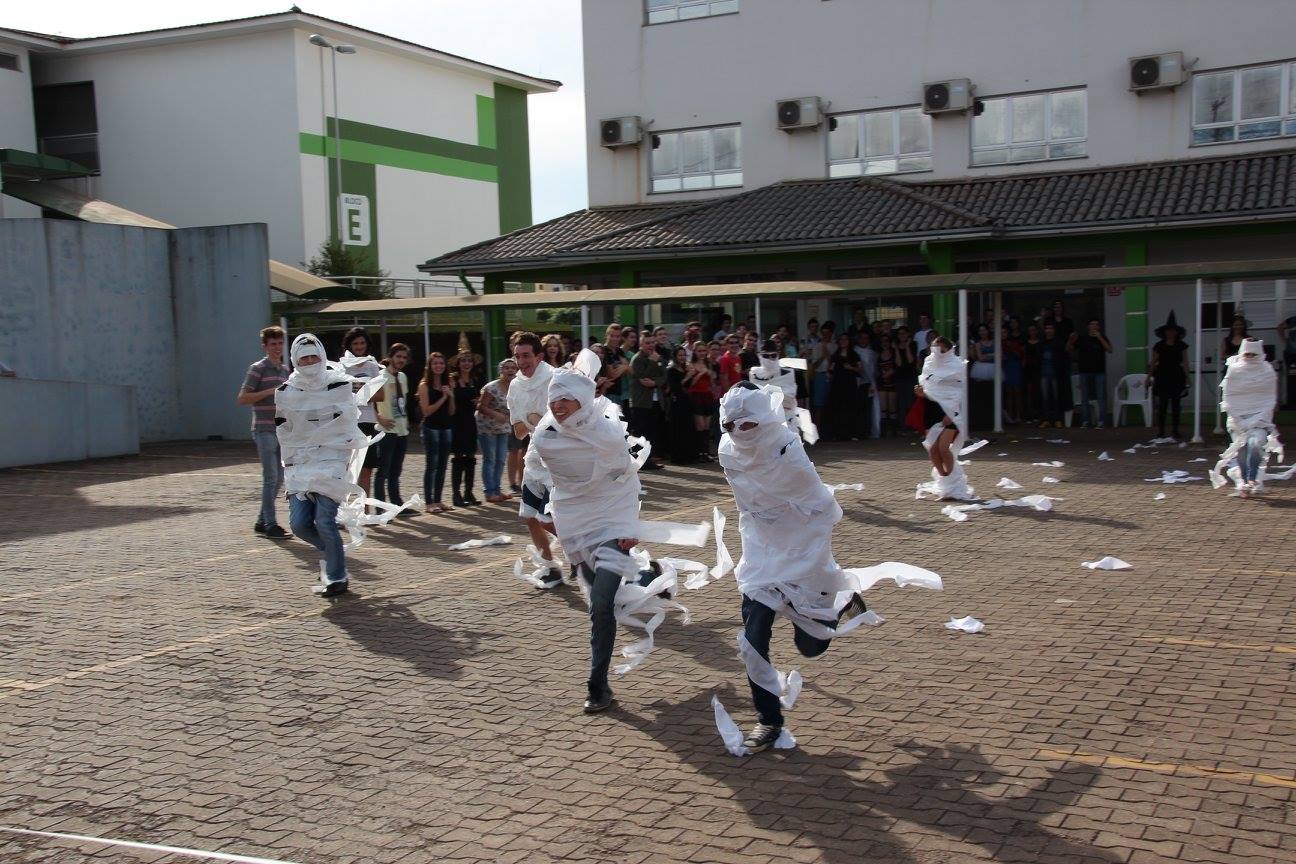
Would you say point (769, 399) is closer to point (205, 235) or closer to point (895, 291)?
point (895, 291)

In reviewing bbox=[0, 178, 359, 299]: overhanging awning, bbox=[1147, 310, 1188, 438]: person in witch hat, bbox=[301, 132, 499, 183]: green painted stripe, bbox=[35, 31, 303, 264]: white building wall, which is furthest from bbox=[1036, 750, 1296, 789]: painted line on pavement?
bbox=[301, 132, 499, 183]: green painted stripe

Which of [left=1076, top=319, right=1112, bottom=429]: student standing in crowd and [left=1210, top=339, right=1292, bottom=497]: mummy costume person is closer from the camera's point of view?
[left=1210, top=339, right=1292, bottom=497]: mummy costume person

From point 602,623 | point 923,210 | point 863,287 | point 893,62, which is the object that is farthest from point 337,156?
point 602,623

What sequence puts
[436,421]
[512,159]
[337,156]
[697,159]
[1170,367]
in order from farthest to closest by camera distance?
[512,159], [337,156], [697,159], [1170,367], [436,421]

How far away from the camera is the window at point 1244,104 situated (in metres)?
25.5

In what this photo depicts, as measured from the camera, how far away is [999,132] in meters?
28.1

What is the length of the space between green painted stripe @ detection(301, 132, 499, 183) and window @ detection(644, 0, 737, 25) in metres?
15.3

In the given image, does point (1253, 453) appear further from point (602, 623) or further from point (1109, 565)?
point (602, 623)

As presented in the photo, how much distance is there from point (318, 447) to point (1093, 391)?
15709 mm

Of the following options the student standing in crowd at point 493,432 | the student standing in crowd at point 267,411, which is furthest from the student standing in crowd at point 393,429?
the student standing in crowd at point 267,411

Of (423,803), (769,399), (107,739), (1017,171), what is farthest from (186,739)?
(1017,171)

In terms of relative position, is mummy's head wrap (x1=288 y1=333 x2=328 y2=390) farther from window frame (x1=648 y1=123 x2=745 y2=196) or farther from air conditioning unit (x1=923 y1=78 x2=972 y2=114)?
window frame (x1=648 y1=123 x2=745 y2=196)

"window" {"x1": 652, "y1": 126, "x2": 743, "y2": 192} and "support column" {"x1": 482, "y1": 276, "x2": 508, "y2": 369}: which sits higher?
"window" {"x1": 652, "y1": 126, "x2": 743, "y2": 192}

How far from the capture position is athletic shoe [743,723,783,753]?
20.6 ft
